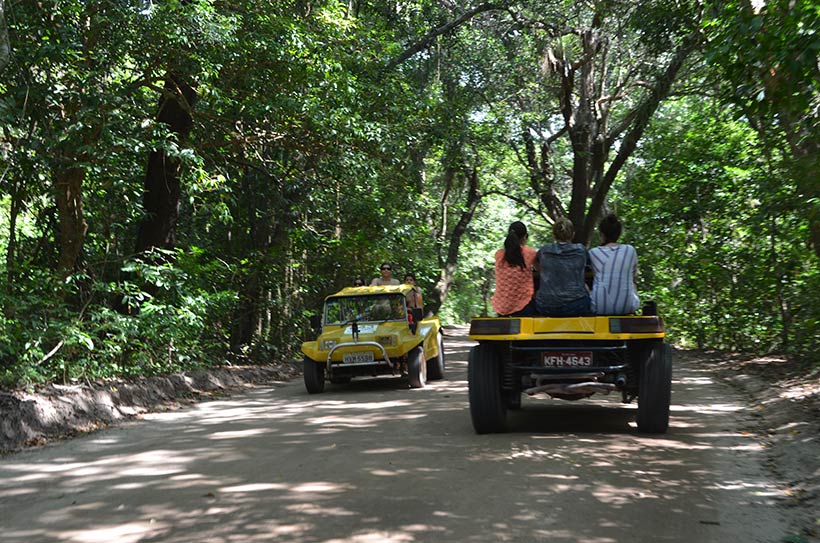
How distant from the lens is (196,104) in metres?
15.6

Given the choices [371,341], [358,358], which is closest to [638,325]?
[371,341]

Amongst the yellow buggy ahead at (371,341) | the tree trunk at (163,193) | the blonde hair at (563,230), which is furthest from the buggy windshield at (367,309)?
the blonde hair at (563,230)

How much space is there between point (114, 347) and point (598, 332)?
7190 millimetres

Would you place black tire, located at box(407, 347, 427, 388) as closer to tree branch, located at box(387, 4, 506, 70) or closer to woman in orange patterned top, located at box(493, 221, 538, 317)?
woman in orange patterned top, located at box(493, 221, 538, 317)

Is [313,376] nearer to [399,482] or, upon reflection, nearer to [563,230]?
[563,230]

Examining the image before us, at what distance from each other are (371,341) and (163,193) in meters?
5.44

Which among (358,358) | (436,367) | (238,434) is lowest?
(238,434)

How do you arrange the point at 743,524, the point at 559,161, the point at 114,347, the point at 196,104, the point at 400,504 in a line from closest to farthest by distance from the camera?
the point at 743,524 → the point at 400,504 → the point at 114,347 → the point at 196,104 → the point at 559,161

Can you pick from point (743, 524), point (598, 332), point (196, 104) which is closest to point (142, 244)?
point (196, 104)

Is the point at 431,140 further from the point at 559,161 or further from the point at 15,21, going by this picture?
the point at 559,161

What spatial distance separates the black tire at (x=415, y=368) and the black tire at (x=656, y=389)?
5.75m

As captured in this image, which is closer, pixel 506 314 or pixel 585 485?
pixel 585 485

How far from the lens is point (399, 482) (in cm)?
636

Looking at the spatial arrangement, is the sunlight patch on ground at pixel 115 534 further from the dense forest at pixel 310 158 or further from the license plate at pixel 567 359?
the dense forest at pixel 310 158
